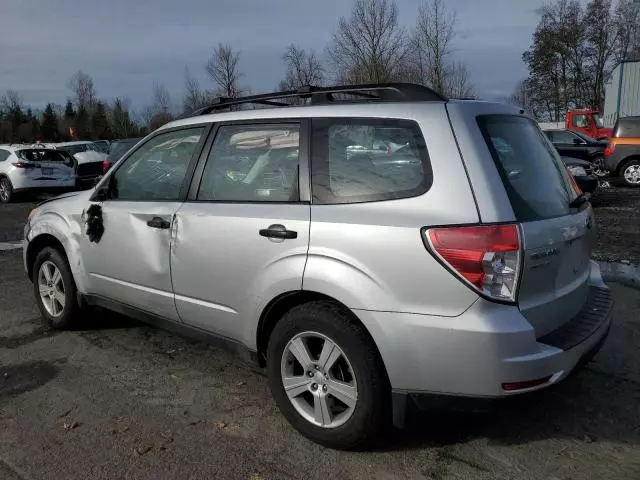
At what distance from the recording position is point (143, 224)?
3.97 metres

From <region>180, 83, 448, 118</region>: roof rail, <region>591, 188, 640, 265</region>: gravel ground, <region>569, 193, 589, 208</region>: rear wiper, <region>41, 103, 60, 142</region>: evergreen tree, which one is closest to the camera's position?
<region>180, 83, 448, 118</region>: roof rail

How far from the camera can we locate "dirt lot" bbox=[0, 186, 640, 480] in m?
2.94

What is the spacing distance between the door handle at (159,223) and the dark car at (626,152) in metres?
15.4

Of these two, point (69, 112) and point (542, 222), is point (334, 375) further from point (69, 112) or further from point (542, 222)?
point (69, 112)

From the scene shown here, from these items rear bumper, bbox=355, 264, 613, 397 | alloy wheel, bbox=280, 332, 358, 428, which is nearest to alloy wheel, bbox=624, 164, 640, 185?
rear bumper, bbox=355, 264, 613, 397

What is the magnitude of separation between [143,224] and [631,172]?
51.5 ft

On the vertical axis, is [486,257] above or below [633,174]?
above

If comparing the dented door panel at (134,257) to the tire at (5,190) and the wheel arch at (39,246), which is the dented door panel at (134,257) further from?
the tire at (5,190)

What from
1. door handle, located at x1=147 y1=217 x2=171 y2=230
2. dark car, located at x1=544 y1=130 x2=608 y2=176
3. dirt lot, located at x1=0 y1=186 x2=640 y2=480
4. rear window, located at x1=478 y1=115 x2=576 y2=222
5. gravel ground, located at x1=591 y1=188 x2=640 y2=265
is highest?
rear window, located at x1=478 y1=115 x2=576 y2=222

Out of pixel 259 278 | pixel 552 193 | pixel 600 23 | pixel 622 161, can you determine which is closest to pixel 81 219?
pixel 259 278

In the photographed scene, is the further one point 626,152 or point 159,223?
point 626,152

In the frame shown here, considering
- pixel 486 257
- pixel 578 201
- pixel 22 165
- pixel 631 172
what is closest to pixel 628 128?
pixel 631 172

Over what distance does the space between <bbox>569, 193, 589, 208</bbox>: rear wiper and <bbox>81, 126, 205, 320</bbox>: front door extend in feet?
7.46

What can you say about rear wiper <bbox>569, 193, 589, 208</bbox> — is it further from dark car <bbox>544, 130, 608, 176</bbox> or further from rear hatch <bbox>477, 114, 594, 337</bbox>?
dark car <bbox>544, 130, 608, 176</bbox>
